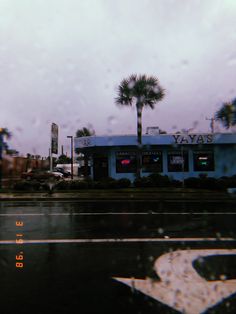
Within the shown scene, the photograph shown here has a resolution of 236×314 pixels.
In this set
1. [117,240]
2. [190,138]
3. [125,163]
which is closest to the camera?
[117,240]

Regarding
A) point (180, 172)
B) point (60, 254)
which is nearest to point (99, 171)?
point (180, 172)

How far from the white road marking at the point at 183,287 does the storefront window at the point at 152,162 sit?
16062 millimetres

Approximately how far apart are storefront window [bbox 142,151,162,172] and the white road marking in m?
16.1

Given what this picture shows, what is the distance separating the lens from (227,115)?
3.04 m

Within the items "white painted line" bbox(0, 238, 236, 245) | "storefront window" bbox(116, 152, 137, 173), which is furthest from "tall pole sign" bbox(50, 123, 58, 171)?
"storefront window" bbox(116, 152, 137, 173)

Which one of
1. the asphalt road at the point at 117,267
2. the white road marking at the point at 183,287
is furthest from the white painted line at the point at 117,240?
the white road marking at the point at 183,287

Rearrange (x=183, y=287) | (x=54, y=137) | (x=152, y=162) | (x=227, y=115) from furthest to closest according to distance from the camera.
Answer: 1. (x=152, y=162)
2. (x=183, y=287)
3. (x=227, y=115)
4. (x=54, y=137)

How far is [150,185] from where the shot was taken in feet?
64.4

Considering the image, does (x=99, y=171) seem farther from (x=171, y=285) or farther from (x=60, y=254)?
(x=171, y=285)

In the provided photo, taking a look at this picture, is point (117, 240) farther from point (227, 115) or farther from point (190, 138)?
point (190, 138)

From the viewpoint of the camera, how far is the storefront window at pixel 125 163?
22.2 m

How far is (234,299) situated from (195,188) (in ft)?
52.6

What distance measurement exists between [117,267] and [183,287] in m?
1.23
